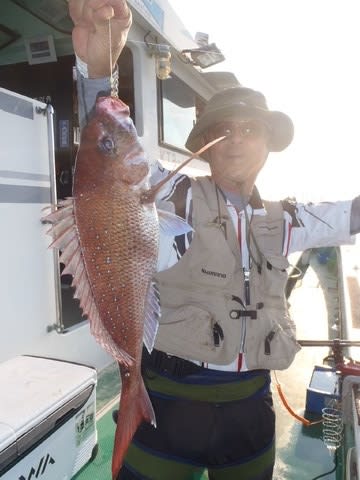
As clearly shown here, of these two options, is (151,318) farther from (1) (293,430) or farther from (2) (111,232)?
(1) (293,430)

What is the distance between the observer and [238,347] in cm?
191

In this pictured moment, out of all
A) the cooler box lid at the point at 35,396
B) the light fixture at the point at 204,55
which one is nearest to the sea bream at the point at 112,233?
the cooler box lid at the point at 35,396

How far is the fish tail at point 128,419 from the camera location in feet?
4.79

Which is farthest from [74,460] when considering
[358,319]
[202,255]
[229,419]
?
[358,319]

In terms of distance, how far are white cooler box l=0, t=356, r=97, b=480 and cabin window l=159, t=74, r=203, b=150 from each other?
3.40m

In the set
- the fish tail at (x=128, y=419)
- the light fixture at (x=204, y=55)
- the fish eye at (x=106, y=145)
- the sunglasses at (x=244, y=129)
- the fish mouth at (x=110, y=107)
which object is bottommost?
the fish tail at (x=128, y=419)

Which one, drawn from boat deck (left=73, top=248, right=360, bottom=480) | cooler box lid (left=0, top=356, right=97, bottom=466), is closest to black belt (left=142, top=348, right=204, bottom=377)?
cooler box lid (left=0, top=356, right=97, bottom=466)

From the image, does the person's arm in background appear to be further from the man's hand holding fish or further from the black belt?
the black belt

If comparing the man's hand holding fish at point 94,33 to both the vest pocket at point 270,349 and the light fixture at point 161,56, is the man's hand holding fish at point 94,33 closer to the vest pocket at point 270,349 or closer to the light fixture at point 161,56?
the vest pocket at point 270,349

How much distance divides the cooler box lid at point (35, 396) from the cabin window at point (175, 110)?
3347mm

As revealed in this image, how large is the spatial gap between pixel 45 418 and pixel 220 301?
37.4 inches

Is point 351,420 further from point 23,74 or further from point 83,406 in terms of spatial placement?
point 23,74

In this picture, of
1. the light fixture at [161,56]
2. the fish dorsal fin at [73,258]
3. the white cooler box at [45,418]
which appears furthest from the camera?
the light fixture at [161,56]

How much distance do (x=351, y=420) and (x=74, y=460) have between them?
1.73 m
